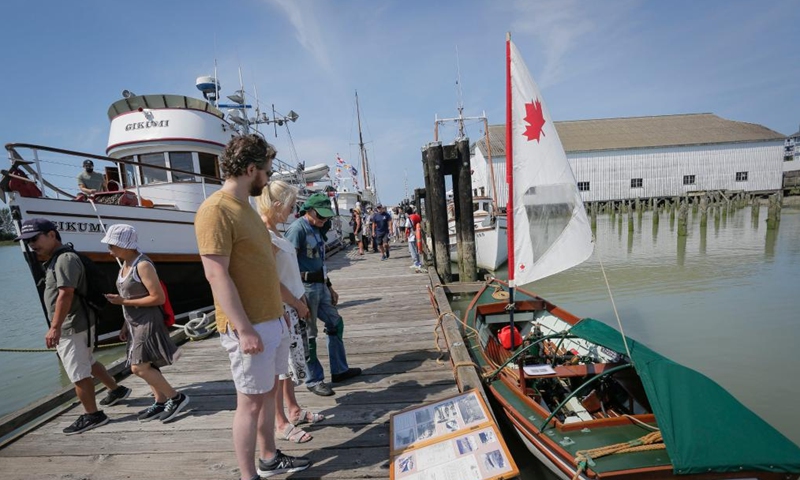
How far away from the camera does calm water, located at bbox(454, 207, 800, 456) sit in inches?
209

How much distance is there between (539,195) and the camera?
3900mm

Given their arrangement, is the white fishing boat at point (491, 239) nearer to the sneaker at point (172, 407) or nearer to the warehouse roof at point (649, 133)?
the sneaker at point (172, 407)

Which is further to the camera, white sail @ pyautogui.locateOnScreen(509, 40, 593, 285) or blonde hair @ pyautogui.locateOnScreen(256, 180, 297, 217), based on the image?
white sail @ pyautogui.locateOnScreen(509, 40, 593, 285)

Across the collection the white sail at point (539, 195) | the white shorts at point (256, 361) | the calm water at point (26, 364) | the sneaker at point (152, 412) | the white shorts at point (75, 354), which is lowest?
the calm water at point (26, 364)

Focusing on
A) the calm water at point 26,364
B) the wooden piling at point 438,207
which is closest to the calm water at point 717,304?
the wooden piling at point 438,207

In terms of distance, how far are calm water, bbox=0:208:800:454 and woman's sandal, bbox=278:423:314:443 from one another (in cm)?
454

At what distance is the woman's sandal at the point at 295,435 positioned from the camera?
2.73 m

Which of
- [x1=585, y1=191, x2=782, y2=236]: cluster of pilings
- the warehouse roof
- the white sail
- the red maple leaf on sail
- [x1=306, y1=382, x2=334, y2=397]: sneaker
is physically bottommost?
[x1=585, y1=191, x2=782, y2=236]: cluster of pilings

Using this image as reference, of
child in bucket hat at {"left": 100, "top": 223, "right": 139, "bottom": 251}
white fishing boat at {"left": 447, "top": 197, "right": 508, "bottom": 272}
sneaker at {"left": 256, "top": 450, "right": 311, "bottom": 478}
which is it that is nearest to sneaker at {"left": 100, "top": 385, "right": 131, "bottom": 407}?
child in bucket hat at {"left": 100, "top": 223, "right": 139, "bottom": 251}

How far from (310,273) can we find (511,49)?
2965mm

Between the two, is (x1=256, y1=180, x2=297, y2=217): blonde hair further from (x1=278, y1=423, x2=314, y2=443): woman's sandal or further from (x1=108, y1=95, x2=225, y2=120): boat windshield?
(x1=108, y1=95, x2=225, y2=120): boat windshield

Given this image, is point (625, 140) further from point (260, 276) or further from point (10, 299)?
point (10, 299)

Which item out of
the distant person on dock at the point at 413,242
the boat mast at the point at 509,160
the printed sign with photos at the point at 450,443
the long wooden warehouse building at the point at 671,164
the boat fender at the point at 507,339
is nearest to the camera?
the printed sign with photos at the point at 450,443

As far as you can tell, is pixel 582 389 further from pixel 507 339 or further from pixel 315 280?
pixel 315 280
